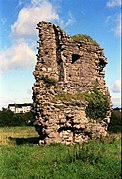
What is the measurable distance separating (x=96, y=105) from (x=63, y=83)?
200 cm

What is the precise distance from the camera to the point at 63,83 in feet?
51.6

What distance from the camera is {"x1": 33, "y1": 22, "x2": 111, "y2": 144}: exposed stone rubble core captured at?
569 inches

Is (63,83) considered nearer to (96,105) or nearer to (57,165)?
(96,105)

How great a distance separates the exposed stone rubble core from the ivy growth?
0.31m

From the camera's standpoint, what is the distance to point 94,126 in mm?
15781

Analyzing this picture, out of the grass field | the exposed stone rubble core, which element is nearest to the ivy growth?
the exposed stone rubble core

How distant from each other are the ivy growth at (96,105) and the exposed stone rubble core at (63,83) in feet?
1.02

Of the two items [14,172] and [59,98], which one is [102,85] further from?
[14,172]

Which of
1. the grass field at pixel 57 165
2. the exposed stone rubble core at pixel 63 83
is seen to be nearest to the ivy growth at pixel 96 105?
the exposed stone rubble core at pixel 63 83

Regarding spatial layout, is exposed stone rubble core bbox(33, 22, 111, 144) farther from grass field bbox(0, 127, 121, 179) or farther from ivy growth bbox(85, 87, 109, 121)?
grass field bbox(0, 127, 121, 179)

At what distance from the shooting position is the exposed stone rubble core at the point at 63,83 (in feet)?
47.4

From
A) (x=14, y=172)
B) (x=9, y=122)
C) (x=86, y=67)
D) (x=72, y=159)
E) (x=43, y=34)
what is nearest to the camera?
(x=14, y=172)

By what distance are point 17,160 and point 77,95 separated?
652 centimetres

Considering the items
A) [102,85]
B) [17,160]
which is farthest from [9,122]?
[17,160]
